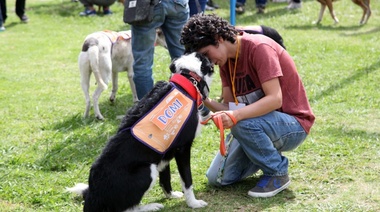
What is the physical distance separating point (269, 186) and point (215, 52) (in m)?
0.97

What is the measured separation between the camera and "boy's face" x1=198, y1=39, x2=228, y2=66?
11.3 ft

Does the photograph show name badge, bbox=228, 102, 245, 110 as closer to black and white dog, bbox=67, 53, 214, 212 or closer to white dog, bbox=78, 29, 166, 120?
black and white dog, bbox=67, 53, 214, 212

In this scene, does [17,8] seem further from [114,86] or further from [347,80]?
[347,80]

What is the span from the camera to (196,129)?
350 centimetres

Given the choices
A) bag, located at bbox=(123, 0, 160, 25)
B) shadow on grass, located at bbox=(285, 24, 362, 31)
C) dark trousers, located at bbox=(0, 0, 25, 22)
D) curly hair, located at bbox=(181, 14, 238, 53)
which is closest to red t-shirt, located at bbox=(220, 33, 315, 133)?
curly hair, located at bbox=(181, 14, 238, 53)

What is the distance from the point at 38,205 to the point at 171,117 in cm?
117

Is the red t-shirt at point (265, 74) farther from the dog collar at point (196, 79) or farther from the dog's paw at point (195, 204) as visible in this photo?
the dog's paw at point (195, 204)

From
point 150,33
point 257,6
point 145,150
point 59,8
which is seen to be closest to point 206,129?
point 150,33

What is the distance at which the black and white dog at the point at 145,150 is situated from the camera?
324 centimetres

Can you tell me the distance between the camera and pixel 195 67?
3.40 m

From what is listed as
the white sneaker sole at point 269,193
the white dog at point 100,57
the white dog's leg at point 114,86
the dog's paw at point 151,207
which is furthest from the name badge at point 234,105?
the white dog's leg at point 114,86

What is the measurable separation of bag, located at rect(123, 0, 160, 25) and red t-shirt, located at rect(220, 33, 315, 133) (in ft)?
4.18

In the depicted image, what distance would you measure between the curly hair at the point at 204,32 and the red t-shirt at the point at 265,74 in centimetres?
16

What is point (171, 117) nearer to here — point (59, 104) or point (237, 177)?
point (237, 177)
